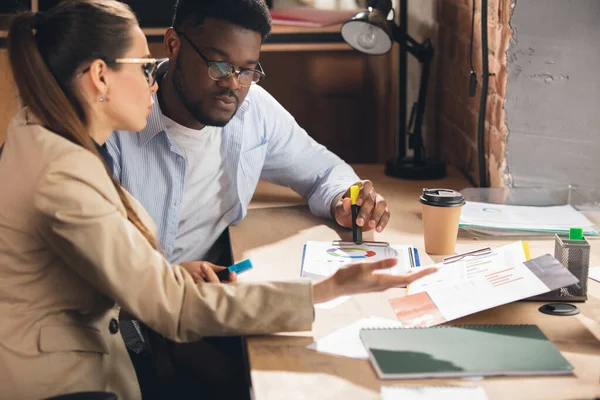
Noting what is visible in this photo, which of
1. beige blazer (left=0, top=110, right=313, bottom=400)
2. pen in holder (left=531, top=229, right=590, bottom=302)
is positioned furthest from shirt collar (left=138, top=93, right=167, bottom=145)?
pen in holder (left=531, top=229, right=590, bottom=302)

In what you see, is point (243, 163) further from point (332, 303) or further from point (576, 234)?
point (576, 234)

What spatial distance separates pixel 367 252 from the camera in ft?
5.40

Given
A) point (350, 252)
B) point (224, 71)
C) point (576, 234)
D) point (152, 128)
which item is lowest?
point (350, 252)

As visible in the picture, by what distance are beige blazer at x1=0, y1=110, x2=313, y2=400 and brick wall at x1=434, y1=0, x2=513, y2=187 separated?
965 mm

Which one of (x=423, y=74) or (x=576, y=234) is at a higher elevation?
(x=423, y=74)

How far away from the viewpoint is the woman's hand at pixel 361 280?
48.6 inches

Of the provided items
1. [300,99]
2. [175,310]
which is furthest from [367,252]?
[300,99]

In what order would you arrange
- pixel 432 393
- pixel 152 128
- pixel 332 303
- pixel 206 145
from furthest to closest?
pixel 206 145 → pixel 152 128 → pixel 332 303 → pixel 432 393

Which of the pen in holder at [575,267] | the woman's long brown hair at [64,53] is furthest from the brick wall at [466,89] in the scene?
the woman's long brown hair at [64,53]

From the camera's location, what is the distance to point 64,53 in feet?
4.08

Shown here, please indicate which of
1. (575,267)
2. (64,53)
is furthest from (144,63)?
(575,267)

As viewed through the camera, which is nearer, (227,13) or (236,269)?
(236,269)

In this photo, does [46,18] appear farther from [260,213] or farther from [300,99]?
[300,99]

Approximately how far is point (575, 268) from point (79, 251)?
834 mm
